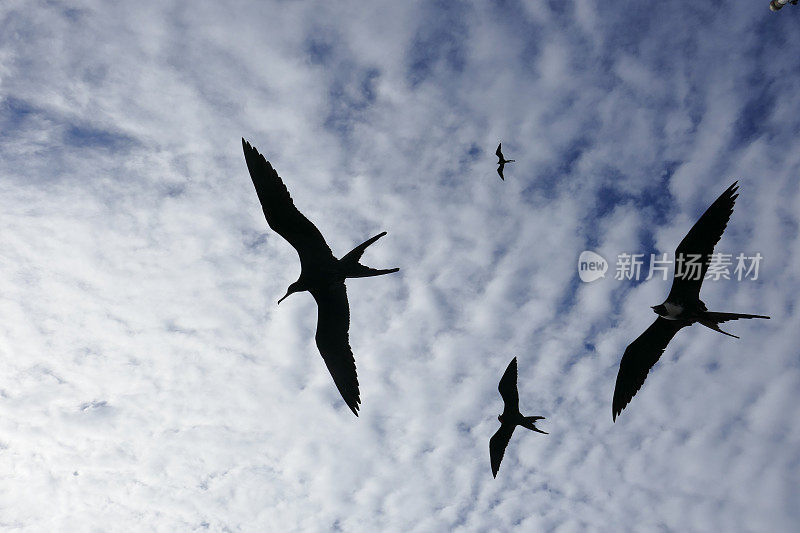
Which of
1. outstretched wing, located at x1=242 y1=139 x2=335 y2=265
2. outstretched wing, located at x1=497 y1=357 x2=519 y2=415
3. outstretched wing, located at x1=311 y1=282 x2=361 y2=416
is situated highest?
outstretched wing, located at x1=242 y1=139 x2=335 y2=265

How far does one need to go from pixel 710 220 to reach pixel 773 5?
4.70 metres

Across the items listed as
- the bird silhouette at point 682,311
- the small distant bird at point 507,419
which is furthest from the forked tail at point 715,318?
the small distant bird at point 507,419

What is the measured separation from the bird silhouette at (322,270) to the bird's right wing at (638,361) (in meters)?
6.59

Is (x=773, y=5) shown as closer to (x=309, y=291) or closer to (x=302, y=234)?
(x=302, y=234)

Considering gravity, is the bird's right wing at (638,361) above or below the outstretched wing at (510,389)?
below

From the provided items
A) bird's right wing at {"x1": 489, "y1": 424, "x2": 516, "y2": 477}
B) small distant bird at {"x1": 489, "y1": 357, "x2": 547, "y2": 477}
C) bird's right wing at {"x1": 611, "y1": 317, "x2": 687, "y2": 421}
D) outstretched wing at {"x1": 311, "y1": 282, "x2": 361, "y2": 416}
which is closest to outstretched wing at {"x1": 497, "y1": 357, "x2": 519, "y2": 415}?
small distant bird at {"x1": 489, "y1": 357, "x2": 547, "y2": 477}

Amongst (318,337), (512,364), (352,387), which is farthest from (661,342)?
(318,337)

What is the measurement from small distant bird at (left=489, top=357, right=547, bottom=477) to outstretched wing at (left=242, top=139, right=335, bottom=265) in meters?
6.79

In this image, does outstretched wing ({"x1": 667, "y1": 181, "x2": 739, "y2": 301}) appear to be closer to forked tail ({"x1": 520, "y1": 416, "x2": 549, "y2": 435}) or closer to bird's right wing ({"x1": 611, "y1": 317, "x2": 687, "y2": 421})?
bird's right wing ({"x1": 611, "y1": 317, "x2": 687, "y2": 421})

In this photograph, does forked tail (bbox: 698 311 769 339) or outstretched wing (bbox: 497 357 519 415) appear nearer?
forked tail (bbox: 698 311 769 339)

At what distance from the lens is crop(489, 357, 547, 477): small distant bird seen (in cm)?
1376

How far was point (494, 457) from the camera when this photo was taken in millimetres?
14797

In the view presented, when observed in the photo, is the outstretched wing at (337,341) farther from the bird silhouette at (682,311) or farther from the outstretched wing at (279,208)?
the bird silhouette at (682,311)

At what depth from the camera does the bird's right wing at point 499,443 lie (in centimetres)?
1464
